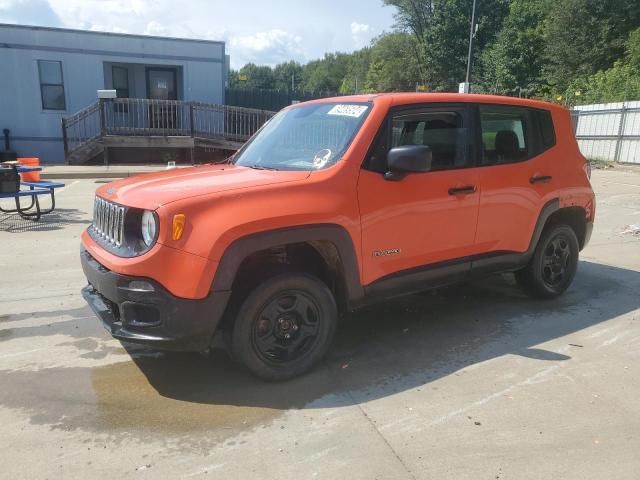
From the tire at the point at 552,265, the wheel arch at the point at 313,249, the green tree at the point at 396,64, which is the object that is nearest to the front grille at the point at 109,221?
the wheel arch at the point at 313,249

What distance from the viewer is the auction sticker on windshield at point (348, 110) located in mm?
3877

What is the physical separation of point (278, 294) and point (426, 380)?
1.17m

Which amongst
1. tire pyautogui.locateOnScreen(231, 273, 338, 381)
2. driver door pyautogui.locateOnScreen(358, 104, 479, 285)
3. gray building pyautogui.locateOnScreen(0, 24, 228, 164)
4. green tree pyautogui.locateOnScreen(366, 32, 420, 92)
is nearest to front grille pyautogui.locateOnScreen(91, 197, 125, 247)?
tire pyautogui.locateOnScreen(231, 273, 338, 381)

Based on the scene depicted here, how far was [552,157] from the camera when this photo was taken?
4.85 m

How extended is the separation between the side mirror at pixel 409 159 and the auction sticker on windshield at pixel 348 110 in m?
0.43

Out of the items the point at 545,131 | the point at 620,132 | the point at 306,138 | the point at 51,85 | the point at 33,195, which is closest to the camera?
the point at 306,138

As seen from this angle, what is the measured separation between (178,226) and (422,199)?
5.88ft

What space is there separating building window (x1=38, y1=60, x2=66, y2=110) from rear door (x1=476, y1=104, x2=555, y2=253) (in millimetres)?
18782

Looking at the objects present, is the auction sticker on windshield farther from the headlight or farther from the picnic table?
the picnic table

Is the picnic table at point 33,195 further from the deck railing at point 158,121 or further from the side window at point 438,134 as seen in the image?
the deck railing at point 158,121

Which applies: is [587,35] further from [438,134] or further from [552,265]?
[438,134]

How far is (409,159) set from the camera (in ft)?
11.8

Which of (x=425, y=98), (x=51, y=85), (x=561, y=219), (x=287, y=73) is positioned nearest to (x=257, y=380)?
(x=425, y=98)

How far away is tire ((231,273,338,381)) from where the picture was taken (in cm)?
332
